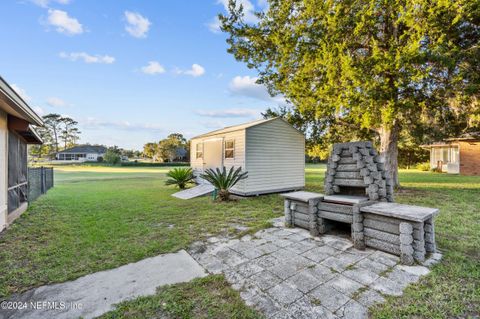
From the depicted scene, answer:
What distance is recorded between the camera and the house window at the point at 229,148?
8586 mm

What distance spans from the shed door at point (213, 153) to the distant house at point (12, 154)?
570 cm

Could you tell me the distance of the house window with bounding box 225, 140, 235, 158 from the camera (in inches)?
338

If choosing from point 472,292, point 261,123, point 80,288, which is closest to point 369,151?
point 472,292

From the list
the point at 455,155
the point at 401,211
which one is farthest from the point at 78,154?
the point at 455,155

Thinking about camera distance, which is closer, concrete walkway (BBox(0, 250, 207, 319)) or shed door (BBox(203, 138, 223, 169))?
concrete walkway (BBox(0, 250, 207, 319))

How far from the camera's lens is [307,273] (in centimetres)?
247

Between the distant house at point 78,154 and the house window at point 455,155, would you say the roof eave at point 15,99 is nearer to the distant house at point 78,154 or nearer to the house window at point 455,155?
the house window at point 455,155

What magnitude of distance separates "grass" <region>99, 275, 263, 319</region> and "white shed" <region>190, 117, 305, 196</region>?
5895mm

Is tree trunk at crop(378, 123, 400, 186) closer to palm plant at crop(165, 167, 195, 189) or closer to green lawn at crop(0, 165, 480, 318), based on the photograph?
green lawn at crop(0, 165, 480, 318)

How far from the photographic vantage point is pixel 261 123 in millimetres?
8258

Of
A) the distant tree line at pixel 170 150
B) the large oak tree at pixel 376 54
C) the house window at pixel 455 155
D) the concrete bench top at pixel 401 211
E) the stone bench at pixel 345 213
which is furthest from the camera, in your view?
the distant tree line at pixel 170 150

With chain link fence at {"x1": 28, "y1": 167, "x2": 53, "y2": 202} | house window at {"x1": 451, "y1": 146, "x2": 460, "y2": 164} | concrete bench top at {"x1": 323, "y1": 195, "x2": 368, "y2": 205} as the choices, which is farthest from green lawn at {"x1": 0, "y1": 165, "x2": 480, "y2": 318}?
house window at {"x1": 451, "y1": 146, "x2": 460, "y2": 164}

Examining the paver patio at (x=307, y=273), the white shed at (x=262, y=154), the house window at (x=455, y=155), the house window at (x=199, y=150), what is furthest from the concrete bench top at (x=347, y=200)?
the house window at (x=455, y=155)

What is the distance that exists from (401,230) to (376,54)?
595cm
